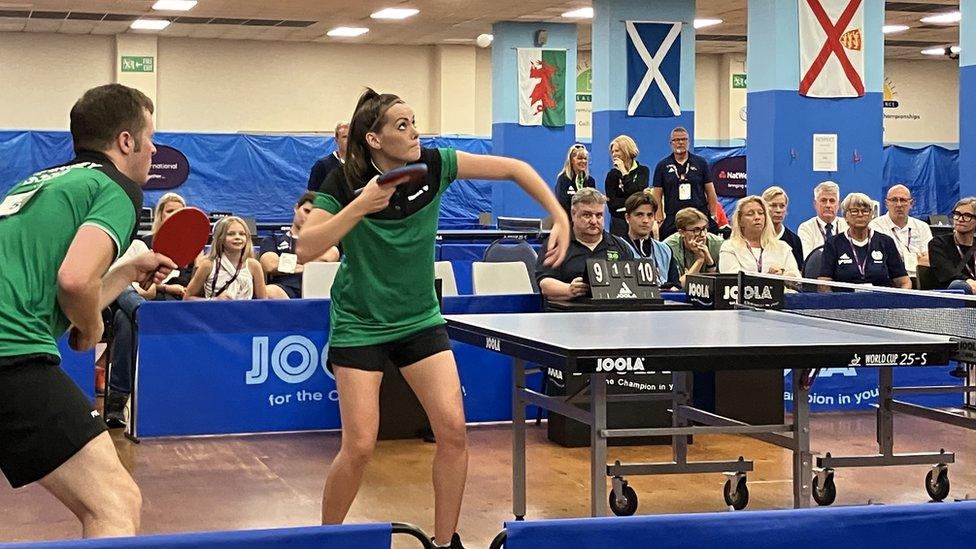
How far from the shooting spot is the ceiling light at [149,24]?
20453 millimetres

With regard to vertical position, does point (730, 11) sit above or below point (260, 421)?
above

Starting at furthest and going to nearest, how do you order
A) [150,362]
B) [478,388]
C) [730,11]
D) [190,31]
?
1. [190,31]
2. [730,11]
3. [478,388]
4. [150,362]

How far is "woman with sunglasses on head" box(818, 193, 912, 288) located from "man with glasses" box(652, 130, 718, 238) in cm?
367

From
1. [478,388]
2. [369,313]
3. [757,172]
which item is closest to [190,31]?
[757,172]

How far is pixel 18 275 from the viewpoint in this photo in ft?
9.94

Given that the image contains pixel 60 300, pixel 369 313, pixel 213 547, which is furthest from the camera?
pixel 369 313

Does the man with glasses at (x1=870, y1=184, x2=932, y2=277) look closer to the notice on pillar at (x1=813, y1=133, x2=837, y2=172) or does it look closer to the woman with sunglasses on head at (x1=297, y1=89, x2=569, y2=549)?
the notice on pillar at (x1=813, y1=133, x2=837, y2=172)

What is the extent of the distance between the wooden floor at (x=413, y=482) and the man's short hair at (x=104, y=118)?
2529mm

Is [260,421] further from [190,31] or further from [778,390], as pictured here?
[190,31]

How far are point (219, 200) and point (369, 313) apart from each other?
15.1 meters

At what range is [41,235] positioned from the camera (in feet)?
9.86

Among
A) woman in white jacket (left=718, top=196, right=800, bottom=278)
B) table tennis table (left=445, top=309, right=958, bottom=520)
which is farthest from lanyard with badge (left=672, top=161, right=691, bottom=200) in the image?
table tennis table (left=445, top=309, right=958, bottom=520)

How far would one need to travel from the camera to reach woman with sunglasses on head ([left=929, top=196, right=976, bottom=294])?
949 centimetres

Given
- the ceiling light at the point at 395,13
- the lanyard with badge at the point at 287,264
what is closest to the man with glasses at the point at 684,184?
the lanyard with badge at the point at 287,264
